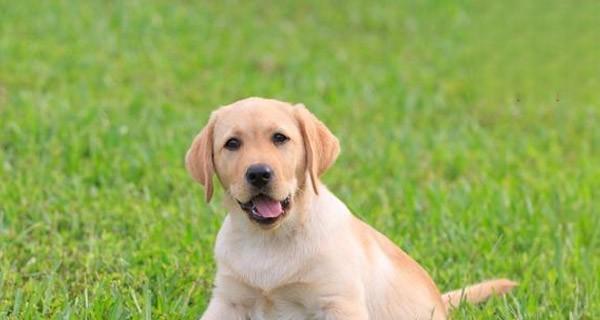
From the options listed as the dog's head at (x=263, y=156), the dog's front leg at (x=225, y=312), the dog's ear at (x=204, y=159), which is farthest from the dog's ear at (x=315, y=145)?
the dog's front leg at (x=225, y=312)

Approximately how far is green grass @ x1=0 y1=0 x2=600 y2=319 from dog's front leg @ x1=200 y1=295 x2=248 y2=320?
1.23ft

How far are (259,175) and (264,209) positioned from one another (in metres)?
0.20

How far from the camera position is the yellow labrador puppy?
445 cm

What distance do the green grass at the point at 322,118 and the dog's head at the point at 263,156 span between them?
2.55ft

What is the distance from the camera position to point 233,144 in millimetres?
4531

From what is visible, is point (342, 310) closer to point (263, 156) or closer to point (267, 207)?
point (267, 207)

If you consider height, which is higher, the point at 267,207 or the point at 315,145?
the point at 315,145

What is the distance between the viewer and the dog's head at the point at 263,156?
173 inches

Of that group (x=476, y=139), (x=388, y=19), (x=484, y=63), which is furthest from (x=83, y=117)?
(x=388, y=19)

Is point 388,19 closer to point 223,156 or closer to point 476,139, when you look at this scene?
point 476,139

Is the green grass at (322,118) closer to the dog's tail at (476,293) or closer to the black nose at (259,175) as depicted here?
the dog's tail at (476,293)

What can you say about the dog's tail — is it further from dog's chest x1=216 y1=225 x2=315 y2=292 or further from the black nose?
the black nose

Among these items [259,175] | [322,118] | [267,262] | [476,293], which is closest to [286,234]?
[267,262]

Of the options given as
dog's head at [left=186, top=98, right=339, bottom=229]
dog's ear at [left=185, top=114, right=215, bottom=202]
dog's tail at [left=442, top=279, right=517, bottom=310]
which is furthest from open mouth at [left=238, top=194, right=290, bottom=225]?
dog's tail at [left=442, top=279, right=517, bottom=310]
